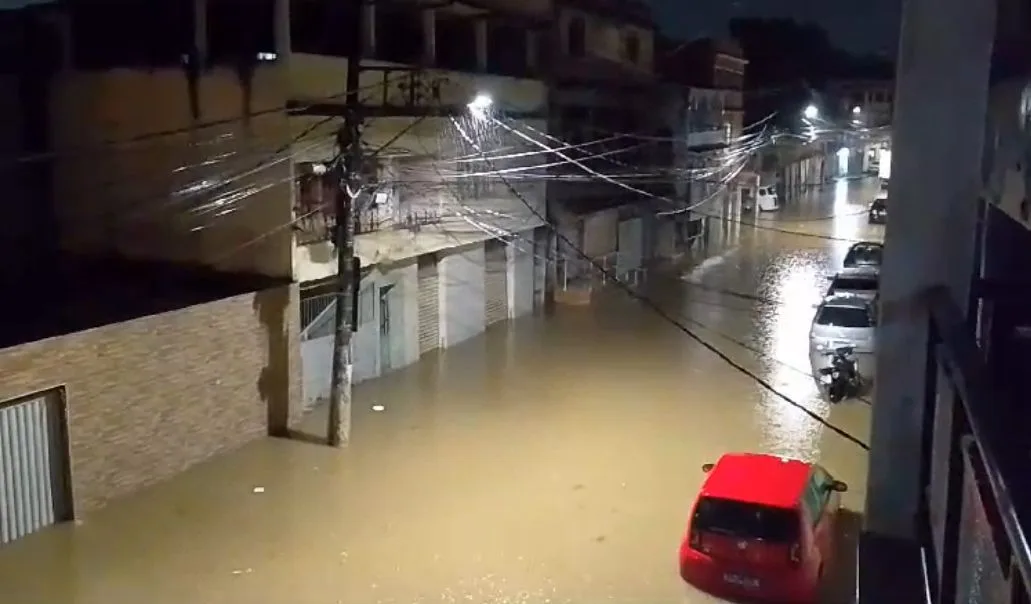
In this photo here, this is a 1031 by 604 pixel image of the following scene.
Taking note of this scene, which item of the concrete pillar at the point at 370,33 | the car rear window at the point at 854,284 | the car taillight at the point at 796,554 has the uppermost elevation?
the concrete pillar at the point at 370,33

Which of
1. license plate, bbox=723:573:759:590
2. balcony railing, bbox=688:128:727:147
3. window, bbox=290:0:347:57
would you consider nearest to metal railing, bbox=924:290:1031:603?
license plate, bbox=723:573:759:590

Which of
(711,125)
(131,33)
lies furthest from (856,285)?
(711,125)

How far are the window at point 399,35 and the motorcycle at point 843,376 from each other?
936 cm

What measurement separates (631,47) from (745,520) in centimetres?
2588

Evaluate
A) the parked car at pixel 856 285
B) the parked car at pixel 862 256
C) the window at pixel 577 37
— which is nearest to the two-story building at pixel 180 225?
the parked car at pixel 856 285

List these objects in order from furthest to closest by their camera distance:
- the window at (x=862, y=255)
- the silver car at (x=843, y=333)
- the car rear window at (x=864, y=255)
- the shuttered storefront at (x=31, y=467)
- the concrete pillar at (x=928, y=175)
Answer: the car rear window at (x=864, y=255), the window at (x=862, y=255), the silver car at (x=843, y=333), the shuttered storefront at (x=31, y=467), the concrete pillar at (x=928, y=175)

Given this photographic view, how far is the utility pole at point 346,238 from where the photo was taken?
12.6m

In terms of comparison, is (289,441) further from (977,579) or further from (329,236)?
(977,579)

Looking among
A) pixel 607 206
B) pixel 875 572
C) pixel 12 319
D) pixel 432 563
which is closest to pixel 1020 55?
pixel 875 572

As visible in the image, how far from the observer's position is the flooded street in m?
9.39

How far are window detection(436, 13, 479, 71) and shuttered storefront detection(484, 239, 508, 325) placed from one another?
389 cm

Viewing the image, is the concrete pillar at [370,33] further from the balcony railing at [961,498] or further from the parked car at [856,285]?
the balcony railing at [961,498]

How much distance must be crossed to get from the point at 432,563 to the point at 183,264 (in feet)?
22.7

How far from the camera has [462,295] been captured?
2016cm
